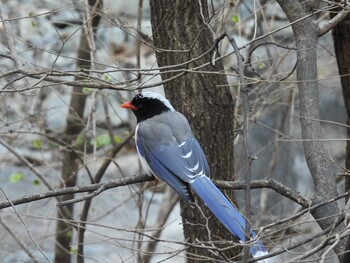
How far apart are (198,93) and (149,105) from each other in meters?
0.40

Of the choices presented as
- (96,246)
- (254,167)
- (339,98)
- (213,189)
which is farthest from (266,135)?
(213,189)

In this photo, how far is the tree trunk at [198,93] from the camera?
487 cm

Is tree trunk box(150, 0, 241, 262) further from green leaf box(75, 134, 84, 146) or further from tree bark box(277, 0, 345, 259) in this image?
green leaf box(75, 134, 84, 146)

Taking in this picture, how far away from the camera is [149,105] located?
5152 mm

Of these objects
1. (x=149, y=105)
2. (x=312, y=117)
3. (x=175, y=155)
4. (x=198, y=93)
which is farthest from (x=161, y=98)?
(x=312, y=117)

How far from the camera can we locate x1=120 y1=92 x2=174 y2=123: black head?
498cm

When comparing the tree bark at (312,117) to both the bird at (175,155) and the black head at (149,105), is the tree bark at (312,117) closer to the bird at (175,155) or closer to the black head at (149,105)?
the bird at (175,155)

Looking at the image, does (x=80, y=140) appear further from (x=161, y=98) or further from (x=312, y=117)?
(x=312, y=117)

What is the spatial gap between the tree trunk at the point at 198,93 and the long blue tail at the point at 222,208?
59 centimetres

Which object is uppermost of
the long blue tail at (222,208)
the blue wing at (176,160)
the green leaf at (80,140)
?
the green leaf at (80,140)

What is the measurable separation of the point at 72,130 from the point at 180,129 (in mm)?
2683

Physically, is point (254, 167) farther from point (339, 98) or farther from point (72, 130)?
point (72, 130)

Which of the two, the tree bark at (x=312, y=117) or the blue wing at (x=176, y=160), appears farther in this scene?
the blue wing at (x=176, y=160)

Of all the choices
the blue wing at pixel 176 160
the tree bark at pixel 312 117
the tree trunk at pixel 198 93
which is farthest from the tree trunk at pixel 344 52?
the blue wing at pixel 176 160
